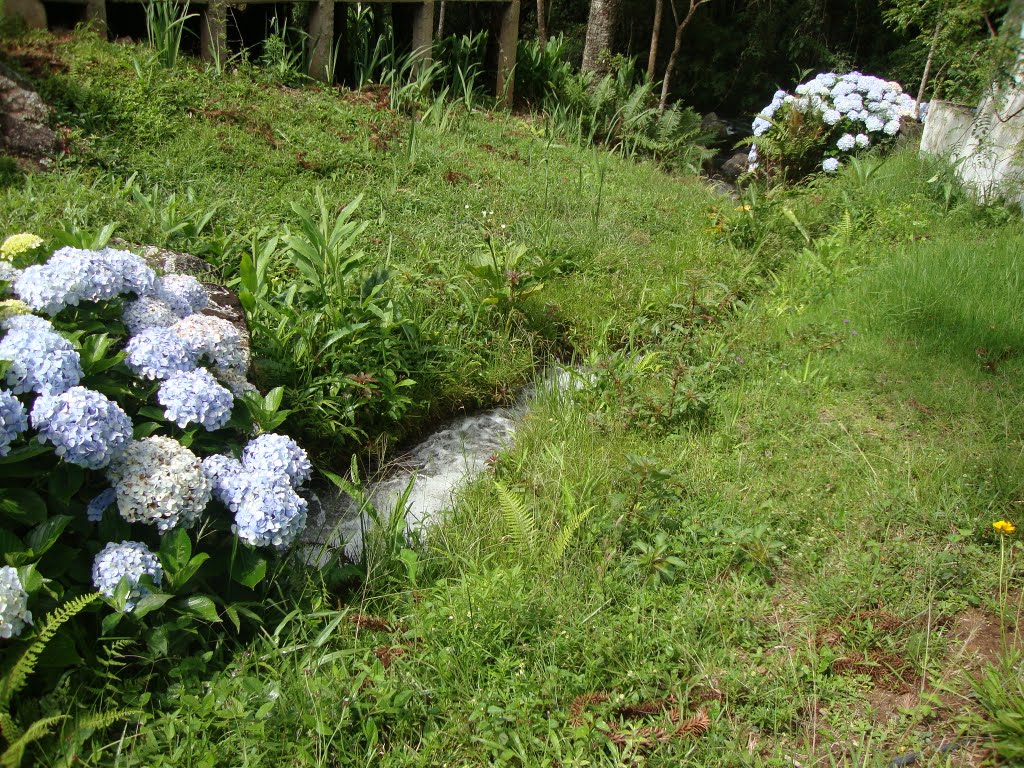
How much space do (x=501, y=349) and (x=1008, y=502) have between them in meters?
2.64

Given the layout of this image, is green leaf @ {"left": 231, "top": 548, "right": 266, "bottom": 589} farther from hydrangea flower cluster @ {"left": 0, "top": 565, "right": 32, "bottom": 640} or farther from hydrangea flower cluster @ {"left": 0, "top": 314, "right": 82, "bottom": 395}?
hydrangea flower cluster @ {"left": 0, "top": 314, "right": 82, "bottom": 395}

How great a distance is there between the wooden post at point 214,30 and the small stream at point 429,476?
14.4ft

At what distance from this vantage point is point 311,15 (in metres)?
7.91

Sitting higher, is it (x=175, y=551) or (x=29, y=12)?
(x=29, y=12)

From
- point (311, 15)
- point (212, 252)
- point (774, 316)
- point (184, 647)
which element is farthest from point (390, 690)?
point (311, 15)

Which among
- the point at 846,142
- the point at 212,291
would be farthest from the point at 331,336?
the point at 846,142

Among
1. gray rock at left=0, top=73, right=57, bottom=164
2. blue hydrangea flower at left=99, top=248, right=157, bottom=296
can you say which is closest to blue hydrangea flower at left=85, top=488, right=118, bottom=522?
blue hydrangea flower at left=99, top=248, right=157, bottom=296

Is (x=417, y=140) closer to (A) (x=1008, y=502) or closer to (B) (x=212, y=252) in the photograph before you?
(B) (x=212, y=252)

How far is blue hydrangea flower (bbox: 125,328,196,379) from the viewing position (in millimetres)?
2691

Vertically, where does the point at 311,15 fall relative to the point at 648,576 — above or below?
above

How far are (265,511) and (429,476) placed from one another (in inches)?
60.8

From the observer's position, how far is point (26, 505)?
236cm

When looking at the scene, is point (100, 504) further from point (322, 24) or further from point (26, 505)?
point (322, 24)

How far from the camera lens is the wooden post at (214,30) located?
7117 mm
